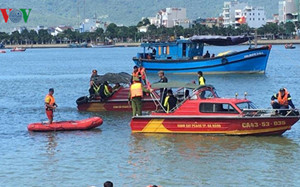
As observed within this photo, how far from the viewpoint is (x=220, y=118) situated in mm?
24734

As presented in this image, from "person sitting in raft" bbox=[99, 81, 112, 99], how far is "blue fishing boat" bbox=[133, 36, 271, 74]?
26.6 m

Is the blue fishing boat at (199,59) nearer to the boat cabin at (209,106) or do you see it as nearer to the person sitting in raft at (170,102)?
the person sitting in raft at (170,102)

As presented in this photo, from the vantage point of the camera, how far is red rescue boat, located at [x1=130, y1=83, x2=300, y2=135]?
80.6 feet

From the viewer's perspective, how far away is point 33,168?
70.8ft

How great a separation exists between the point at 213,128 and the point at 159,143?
6.08 ft

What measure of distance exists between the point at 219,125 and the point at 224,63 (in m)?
35.4

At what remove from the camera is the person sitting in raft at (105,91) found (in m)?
33.1

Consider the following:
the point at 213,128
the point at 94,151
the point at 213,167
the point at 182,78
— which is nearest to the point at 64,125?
the point at 94,151

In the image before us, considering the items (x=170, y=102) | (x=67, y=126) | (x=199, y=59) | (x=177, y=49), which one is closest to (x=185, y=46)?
(x=177, y=49)

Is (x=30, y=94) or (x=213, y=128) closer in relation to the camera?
(x=213, y=128)

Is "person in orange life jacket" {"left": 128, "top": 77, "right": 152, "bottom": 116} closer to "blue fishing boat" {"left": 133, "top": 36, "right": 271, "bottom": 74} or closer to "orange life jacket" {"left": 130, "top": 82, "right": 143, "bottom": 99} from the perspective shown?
"orange life jacket" {"left": 130, "top": 82, "right": 143, "bottom": 99}

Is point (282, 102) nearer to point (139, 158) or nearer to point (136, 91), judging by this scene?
point (136, 91)

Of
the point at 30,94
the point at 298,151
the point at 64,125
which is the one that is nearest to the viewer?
the point at 298,151

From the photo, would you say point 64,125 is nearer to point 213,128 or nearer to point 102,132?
point 102,132
